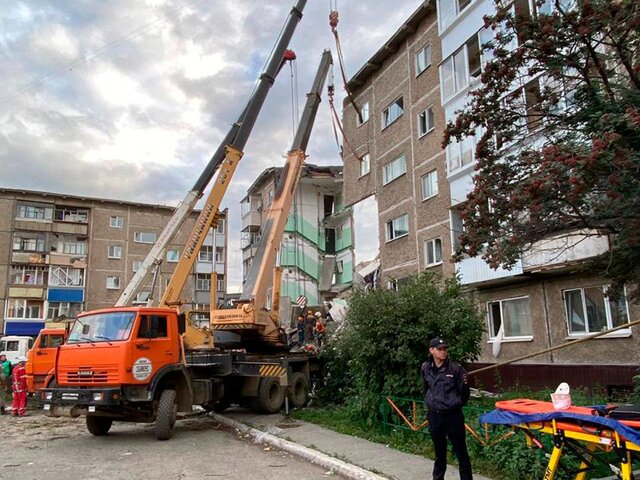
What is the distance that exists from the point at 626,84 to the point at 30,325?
51307 millimetres

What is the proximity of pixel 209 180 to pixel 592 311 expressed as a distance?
39.0ft

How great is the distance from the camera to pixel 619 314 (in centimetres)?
1394

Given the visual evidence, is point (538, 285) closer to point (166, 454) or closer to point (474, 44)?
point (474, 44)

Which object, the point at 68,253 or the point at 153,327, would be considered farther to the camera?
the point at 68,253

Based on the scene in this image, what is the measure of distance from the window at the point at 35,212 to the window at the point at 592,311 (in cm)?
4804

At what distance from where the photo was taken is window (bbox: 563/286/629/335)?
45.8 feet

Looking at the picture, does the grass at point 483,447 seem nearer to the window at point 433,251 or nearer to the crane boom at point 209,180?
the crane boom at point 209,180

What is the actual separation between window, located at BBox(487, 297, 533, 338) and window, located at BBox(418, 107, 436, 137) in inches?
318

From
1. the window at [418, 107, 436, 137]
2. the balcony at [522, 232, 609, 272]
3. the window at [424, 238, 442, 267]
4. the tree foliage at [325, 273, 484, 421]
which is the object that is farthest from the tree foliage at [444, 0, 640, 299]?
the window at [418, 107, 436, 137]

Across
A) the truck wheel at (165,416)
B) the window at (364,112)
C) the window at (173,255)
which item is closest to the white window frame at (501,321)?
the truck wheel at (165,416)

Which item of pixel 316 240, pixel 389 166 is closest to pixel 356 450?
pixel 389 166

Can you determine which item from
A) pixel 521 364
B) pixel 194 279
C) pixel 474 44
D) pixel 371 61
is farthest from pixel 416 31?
pixel 194 279

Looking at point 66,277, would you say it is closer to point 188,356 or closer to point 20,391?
point 20,391

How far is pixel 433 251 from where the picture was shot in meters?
21.4
